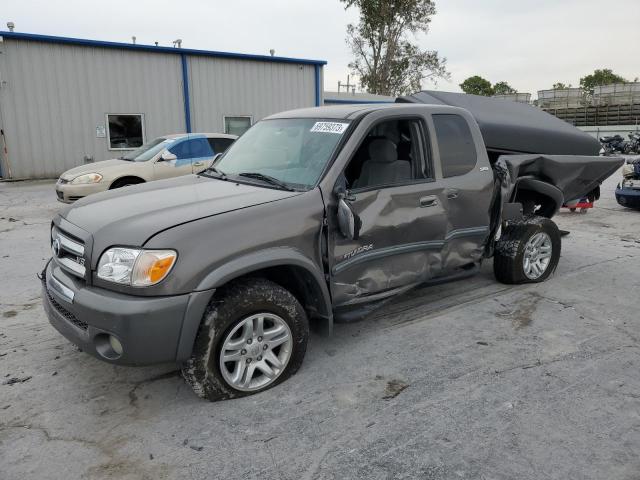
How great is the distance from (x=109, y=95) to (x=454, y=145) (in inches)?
619

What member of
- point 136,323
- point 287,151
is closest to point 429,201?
point 287,151

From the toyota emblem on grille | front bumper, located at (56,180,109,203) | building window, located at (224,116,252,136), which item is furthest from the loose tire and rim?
building window, located at (224,116,252,136)

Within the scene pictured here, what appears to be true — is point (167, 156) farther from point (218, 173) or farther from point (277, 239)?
point (277, 239)

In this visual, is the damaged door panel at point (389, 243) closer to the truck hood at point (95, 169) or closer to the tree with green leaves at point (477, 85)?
the truck hood at point (95, 169)

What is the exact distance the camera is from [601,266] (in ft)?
20.4

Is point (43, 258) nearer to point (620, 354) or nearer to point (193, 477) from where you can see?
point (193, 477)

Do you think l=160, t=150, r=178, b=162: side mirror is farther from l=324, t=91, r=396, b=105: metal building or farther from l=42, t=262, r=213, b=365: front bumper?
l=324, t=91, r=396, b=105: metal building

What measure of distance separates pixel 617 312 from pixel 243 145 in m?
3.70

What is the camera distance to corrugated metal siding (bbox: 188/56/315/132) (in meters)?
18.9

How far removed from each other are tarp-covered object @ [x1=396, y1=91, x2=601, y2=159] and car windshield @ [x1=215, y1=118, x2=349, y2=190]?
1.91m

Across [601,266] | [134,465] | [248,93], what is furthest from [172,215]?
[248,93]

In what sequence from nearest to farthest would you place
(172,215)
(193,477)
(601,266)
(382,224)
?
(193,477)
(172,215)
(382,224)
(601,266)

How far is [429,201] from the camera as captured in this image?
Result: 4090 millimetres

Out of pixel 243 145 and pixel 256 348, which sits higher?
pixel 243 145
